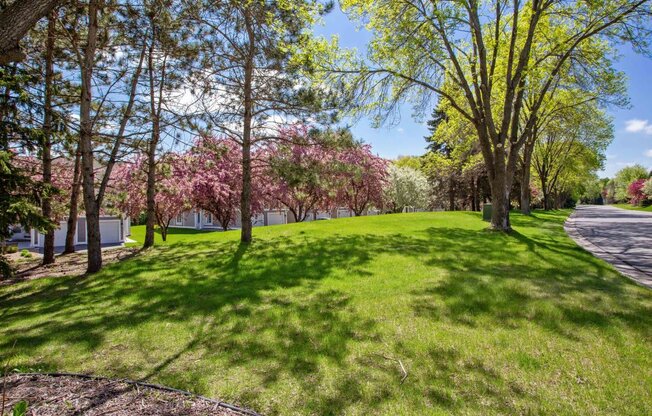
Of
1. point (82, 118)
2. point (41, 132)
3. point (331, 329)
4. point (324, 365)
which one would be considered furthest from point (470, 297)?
point (82, 118)

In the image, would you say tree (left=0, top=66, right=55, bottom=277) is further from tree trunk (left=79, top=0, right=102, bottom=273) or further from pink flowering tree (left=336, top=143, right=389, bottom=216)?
pink flowering tree (left=336, top=143, right=389, bottom=216)

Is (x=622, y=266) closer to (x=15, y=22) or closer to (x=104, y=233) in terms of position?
(x=15, y=22)

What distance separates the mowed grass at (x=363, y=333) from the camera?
104 inches

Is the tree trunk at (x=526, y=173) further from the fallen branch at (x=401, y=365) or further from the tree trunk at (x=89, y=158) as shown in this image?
the tree trunk at (x=89, y=158)

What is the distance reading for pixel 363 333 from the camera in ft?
12.1

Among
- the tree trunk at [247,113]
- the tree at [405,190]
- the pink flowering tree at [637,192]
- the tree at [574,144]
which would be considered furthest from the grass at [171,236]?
the pink flowering tree at [637,192]

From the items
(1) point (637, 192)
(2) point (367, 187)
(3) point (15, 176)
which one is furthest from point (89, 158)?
(1) point (637, 192)

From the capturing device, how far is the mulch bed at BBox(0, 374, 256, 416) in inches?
94.3

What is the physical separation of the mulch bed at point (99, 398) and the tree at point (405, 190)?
31.7 meters

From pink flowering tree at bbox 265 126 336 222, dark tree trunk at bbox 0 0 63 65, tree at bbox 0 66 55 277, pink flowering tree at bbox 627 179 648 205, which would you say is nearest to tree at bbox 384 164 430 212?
pink flowering tree at bbox 265 126 336 222

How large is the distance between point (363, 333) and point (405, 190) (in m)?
31.9

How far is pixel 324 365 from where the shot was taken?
3.04 meters

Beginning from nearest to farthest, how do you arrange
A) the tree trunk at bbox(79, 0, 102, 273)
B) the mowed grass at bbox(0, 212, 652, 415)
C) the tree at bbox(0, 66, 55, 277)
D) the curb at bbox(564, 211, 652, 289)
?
the mowed grass at bbox(0, 212, 652, 415) → the tree at bbox(0, 66, 55, 277) → the curb at bbox(564, 211, 652, 289) → the tree trunk at bbox(79, 0, 102, 273)

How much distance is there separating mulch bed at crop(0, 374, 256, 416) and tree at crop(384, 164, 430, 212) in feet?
104
